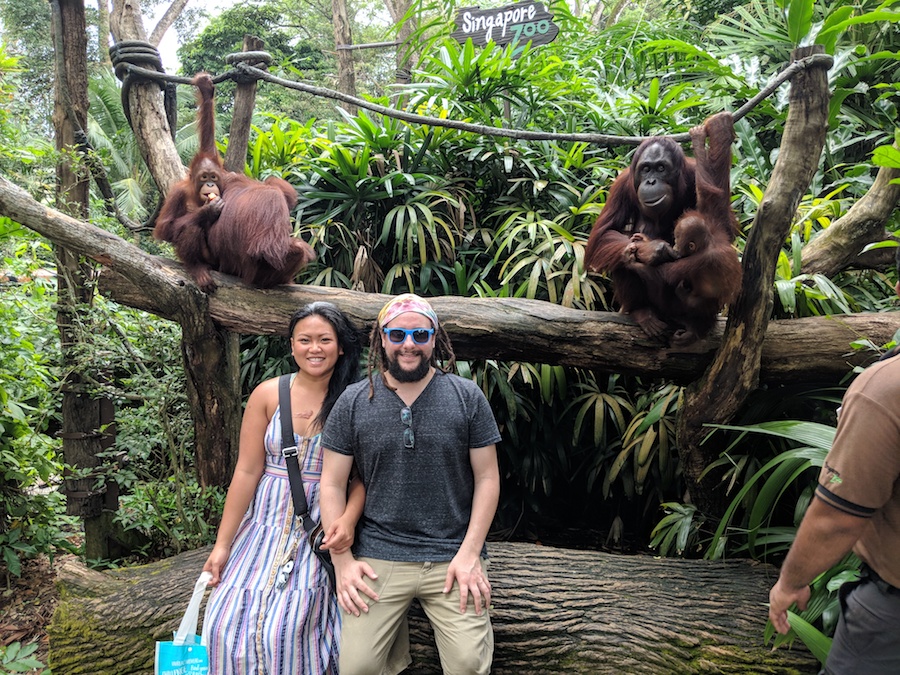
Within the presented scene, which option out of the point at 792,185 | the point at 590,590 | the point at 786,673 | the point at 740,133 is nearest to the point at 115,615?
the point at 590,590

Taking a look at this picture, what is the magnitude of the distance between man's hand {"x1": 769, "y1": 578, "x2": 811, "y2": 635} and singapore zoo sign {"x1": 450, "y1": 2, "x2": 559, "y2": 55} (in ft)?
13.3

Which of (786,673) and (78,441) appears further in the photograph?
(78,441)

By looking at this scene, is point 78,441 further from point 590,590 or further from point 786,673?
point 786,673

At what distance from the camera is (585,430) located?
13.5 feet

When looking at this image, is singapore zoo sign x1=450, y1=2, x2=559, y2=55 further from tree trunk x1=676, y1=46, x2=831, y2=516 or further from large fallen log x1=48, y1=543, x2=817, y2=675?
large fallen log x1=48, y1=543, x2=817, y2=675

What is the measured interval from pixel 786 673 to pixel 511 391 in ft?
6.39

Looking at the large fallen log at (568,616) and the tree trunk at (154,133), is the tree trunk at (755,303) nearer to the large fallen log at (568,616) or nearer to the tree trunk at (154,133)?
the large fallen log at (568,616)

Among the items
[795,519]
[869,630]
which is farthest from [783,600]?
[795,519]

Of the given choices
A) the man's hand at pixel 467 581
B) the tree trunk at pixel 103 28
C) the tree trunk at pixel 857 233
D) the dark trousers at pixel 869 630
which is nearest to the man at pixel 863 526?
the dark trousers at pixel 869 630

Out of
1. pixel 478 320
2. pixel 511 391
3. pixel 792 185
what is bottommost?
pixel 511 391

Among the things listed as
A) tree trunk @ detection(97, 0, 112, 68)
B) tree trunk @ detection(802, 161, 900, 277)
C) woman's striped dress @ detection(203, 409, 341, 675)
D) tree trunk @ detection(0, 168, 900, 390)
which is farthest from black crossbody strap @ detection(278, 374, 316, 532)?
tree trunk @ detection(97, 0, 112, 68)

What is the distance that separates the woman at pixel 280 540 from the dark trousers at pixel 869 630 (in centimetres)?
130

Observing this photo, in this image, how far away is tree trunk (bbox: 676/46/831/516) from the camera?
7.77 ft

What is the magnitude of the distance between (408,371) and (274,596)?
2.66ft
